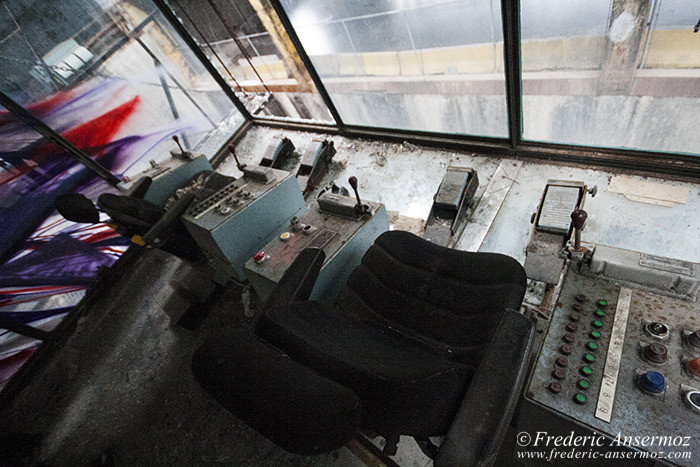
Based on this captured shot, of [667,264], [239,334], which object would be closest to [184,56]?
[239,334]

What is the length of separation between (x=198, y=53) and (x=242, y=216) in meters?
2.39

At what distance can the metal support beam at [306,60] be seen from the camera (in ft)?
7.61

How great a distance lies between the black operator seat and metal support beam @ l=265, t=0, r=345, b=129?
1.99 m

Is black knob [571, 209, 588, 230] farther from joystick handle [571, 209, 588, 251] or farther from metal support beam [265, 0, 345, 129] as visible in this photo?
metal support beam [265, 0, 345, 129]

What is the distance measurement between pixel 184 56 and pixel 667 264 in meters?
3.93

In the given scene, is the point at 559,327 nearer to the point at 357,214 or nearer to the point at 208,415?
the point at 357,214

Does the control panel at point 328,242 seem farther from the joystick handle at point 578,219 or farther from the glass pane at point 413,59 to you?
the glass pane at point 413,59

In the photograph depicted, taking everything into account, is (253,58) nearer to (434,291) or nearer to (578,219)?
(434,291)

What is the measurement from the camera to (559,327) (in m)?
1.01

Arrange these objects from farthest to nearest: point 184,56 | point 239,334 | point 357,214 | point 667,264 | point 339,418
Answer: point 184,56
point 357,214
point 667,264
point 239,334
point 339,418

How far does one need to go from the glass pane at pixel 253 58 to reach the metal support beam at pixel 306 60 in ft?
0.52

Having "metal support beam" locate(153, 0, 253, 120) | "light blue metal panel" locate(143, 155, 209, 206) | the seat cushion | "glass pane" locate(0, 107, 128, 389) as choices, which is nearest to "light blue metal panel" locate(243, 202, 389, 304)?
the seat cushion

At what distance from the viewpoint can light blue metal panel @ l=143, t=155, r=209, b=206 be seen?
7.84 feet

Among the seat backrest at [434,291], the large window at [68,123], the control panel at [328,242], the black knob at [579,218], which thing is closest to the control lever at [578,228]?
the black knob at [579,218]
